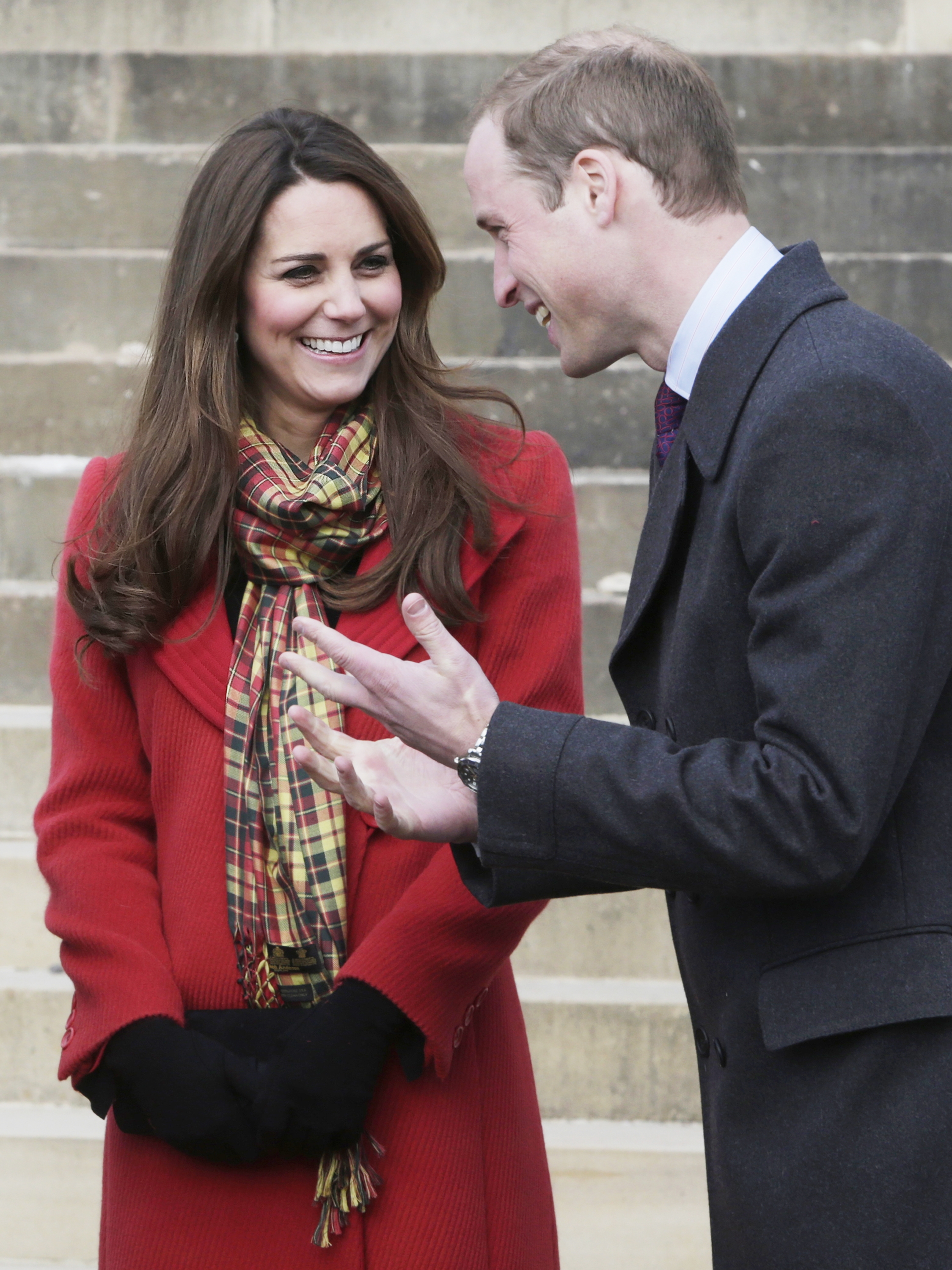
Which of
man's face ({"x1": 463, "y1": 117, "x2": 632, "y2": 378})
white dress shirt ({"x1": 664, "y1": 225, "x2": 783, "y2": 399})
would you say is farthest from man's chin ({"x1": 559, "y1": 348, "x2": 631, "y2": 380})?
white dress shirt ({"x1": 664, "y1": 225, "x2": 783, "y2": 399})

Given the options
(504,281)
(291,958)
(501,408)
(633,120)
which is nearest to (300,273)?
(504,281)

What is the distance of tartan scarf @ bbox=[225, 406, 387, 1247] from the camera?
183 centimetres

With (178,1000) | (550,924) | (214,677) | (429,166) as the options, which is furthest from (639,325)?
(429,166)

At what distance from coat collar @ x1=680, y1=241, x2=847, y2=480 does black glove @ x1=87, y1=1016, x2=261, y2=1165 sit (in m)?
0.91

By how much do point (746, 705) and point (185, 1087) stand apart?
826 mm

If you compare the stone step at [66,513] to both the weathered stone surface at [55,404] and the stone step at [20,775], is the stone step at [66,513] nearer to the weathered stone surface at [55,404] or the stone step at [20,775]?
the weathered stone surface at [55,404]

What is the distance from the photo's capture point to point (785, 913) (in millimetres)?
1336

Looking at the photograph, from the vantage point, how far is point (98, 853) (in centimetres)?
190

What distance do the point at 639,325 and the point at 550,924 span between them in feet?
6.60

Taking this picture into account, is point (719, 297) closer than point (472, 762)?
No

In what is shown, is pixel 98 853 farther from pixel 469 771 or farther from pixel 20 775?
pixel 20 775

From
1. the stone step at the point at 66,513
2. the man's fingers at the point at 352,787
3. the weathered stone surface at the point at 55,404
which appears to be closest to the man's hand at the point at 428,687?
the man's fingers at the point at 352,787

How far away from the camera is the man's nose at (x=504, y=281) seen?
1628mm

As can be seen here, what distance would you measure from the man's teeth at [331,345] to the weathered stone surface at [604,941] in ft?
5.35
